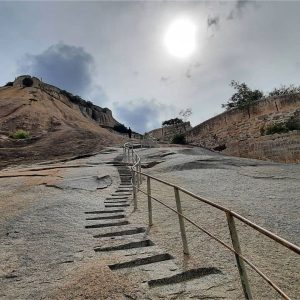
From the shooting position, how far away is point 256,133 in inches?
1016

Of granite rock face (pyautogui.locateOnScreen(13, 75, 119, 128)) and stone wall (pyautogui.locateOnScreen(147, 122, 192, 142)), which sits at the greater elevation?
granite rock face (pyautogui.locateOnScreen(13, 75, 119, 128))

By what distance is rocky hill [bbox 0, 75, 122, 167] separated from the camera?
24.4 m

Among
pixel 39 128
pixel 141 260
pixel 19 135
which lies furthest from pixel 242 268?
pixel 39 128

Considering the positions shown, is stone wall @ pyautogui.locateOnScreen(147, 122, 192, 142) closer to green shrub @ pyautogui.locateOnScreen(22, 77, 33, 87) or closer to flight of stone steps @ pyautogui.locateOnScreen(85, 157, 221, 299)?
green shrub @ pyautogui.locateOnScreen(22, 77, 33, 87)

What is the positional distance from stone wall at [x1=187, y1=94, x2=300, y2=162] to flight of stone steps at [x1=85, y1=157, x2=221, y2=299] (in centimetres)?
1543

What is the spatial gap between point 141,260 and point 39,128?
2964 cm

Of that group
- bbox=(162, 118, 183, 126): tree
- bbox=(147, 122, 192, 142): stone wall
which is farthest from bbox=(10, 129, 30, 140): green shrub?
bbox=(162, 118, 183, 126): tree

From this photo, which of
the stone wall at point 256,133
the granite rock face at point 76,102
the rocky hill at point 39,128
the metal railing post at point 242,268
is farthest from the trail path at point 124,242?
the granite rock face at point 76,102

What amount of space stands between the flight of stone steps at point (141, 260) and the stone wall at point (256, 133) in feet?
50.6

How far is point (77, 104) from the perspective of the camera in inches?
2279

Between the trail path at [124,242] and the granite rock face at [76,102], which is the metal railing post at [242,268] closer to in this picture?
the trail path at [124,242]

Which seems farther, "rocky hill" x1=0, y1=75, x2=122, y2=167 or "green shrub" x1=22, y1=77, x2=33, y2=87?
"green shrub" x1=22, y1=77, x2=33, y2=87

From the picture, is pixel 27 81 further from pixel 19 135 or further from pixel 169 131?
pixel 19 135

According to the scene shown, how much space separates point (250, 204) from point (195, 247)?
3.07 m
